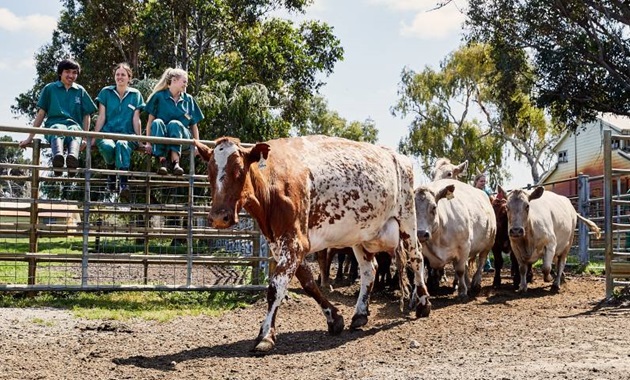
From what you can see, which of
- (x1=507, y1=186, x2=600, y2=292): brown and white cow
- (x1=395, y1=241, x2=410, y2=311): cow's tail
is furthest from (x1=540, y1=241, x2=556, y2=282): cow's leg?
(x1=395, y1=241, x2=410, y2=311): cow's tail

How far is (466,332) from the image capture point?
311 inches

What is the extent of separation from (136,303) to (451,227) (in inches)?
192

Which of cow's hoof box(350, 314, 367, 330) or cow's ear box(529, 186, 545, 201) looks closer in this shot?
cow's hoof box(350, 314, 367, 330)

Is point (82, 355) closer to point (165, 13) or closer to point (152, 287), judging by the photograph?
point (152, 287)

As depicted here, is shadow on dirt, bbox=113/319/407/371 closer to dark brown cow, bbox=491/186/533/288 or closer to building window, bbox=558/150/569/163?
dark brown cow, bbox=491/186/533/288

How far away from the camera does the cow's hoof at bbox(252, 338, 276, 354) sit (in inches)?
275

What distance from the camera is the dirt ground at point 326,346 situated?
6.02m

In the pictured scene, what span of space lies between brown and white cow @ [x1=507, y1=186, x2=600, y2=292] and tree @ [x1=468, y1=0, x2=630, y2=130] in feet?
22.8

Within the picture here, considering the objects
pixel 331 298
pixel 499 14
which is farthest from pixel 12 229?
pixel 499 14

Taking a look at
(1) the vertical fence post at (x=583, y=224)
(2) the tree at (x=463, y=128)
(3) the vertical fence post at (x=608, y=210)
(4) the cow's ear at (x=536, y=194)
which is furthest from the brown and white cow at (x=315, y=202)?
(2) the tree at (x=463, y=128)

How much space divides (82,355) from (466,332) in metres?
3.79

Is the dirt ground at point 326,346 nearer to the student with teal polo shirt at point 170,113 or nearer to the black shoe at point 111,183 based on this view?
the black shoe at point 111,183

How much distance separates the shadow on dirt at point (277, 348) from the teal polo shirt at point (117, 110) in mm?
3759

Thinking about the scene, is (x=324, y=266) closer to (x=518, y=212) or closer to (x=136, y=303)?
(x=518, y=212)
